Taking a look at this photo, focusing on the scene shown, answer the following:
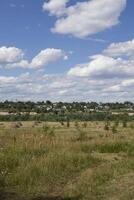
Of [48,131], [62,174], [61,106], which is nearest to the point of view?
[62,174]

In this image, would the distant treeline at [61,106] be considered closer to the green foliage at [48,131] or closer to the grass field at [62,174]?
the green foliage at [48,131]

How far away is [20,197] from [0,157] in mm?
4615

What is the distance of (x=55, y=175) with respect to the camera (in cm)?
1305

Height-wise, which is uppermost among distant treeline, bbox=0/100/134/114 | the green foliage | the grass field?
distant treeline, bbox=0/100/134/114

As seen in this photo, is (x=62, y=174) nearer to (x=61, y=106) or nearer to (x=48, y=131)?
(x=48, y=131)

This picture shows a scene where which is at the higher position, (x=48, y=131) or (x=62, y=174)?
(x=48, y=131)

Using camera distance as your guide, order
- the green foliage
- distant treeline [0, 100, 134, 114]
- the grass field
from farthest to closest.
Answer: distant treeline [0, 100, 134, 114] → the green foliage → the grass field

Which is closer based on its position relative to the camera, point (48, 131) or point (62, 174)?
point (62, 174)

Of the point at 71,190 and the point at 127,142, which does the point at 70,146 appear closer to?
the point at 127,142

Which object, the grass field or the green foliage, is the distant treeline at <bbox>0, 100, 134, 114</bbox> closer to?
the green foliage

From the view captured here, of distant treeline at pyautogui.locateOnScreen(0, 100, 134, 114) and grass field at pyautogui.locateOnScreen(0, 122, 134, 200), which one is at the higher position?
distant treeline at pyautogui.locateOnScreen(0, 100, 134, 114)

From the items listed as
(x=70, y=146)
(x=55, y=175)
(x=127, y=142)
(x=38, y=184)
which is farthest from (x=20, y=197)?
(x=127, y=142)

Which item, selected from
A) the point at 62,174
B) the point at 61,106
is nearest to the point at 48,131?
the point at 62,174

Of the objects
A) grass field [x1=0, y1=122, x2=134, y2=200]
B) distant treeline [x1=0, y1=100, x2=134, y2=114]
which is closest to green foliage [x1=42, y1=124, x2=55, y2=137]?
grass field [x1=0, y1=122, x2=134, y2=200]
